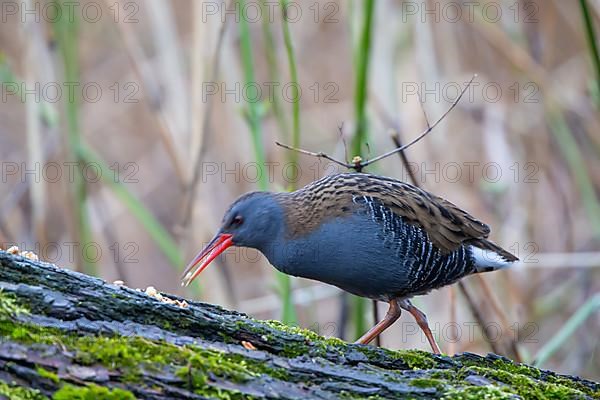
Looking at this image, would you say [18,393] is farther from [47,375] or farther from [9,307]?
[9,307]

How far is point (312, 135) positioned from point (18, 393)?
5.18 metres

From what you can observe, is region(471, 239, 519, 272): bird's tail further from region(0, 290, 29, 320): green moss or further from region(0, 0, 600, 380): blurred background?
region(0, 290, 29, 320): green moss

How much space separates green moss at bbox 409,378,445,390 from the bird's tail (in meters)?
1.43

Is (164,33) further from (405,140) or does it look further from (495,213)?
(495,213)

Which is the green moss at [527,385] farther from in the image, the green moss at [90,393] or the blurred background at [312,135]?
the blurred background at [312,135]

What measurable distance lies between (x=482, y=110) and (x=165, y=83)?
2165mm

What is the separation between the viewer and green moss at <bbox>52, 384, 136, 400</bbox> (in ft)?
6.05

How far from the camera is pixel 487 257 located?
3.61m

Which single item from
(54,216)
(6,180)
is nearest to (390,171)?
(54,216)

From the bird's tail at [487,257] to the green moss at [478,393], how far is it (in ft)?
4.65

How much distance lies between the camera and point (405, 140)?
540 centimetres

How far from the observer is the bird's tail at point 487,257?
359 centimetres

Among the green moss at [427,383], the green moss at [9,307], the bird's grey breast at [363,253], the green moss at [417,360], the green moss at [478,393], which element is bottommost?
the green moss at [478,393]

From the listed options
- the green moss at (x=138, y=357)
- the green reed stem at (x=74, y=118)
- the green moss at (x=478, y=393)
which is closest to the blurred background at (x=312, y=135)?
the green reed stem at (x=74, y=118)
